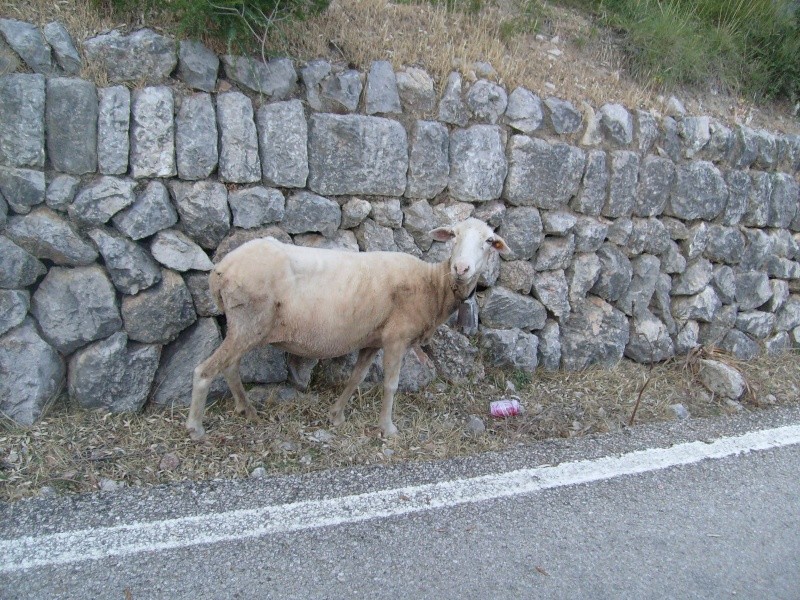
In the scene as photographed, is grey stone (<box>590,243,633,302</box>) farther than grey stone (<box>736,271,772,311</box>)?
No

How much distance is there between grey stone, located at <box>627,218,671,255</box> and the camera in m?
6.43

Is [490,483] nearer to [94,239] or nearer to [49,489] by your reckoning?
[49,489]

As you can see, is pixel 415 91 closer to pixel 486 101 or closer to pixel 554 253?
pixel 486 101

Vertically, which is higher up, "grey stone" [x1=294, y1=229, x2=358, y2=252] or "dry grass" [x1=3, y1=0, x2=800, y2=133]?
"dry grass" [x1=3, y1=0, x2=800, y2=133]

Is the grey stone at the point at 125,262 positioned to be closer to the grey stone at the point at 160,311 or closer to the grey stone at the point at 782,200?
the grey stone at the point at 160,311

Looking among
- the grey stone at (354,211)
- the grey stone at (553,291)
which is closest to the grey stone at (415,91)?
the grey stone at (354,211)

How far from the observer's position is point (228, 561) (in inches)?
121

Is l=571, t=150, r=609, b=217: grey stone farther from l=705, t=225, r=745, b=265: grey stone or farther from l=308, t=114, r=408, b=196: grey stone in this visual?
l=308, t=114, r=408, b=196: grey stone

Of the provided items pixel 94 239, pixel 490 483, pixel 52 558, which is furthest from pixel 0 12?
pixel 490 483

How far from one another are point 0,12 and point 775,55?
8431 millimetres

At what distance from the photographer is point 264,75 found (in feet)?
16.0

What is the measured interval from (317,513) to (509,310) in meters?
3.00

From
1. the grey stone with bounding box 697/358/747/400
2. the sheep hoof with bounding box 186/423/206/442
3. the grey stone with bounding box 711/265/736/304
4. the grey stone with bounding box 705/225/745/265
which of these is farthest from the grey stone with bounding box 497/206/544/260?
the sheep hoof with bounding box 186/423/206/442

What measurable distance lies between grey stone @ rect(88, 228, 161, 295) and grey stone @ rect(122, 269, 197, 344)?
0.07 m
